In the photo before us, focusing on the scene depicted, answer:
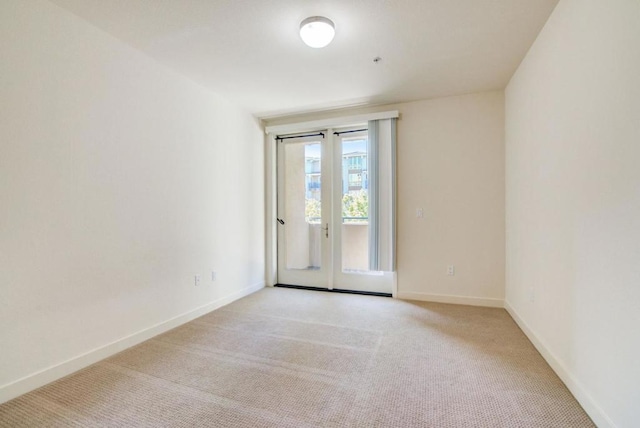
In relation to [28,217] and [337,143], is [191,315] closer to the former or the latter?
[28,217]

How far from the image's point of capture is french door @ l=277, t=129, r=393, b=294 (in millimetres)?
4148

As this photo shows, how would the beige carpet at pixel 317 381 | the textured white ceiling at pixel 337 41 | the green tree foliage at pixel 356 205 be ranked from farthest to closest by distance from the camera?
the green tree foliage at pixel 356 205
the textured white ceiling at pixel 337 41
the beige carpet at pixel 317 381

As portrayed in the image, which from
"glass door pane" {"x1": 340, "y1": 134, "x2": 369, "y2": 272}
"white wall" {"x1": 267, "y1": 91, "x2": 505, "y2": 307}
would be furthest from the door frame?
"white wall" {"x1": 267, "y1": 91, "x2": 505, "y2": 307}

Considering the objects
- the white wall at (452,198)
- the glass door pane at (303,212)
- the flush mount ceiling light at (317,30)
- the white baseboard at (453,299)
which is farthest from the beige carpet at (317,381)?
the flush mount ceiling light at (317,30)

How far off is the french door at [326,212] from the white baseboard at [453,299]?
0.27m

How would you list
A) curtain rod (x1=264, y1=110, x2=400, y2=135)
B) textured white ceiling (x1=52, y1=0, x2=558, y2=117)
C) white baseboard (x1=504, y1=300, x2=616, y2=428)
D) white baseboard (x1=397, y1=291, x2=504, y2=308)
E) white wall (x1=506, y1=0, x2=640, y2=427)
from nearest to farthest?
white wall (x1=506, y1=0, x2=640, y2=427), white baseboard (x1=504, y1=300, x2=616, y2=428), textured white ceiling (x1=52, y1=0, x2=558, y2=117), white baseboard (x1=397, y1=291, x2=504, y2=308), curtain rod (x1=264, y1=110, x2=400, y2=135)

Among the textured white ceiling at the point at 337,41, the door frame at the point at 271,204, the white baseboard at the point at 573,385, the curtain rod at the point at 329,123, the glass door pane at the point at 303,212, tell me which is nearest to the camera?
the white baseboard at the point at 573,385

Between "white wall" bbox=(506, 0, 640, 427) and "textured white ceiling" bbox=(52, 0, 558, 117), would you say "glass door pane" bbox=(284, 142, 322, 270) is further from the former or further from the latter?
"white wall" bbox=(506, 0, 640, 427)

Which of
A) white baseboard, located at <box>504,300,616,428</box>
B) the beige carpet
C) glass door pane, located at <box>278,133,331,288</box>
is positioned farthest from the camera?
glass door pane, located at <box>278,133,331,288</box>

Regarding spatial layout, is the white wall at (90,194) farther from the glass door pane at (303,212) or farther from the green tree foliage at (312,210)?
the green tree foliage at (312,210)

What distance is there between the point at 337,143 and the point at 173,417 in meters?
3.51

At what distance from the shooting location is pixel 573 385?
71.6 inches

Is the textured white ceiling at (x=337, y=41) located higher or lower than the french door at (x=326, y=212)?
higher

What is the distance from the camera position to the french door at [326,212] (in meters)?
4.15
